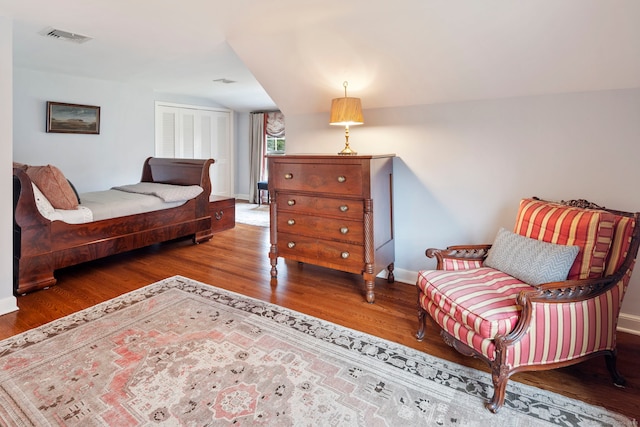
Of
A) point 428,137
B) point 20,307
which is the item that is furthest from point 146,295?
point 428,137

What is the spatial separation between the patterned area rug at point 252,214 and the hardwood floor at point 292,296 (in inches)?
53.7

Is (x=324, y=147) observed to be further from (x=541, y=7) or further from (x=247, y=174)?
(x=247, y=174)

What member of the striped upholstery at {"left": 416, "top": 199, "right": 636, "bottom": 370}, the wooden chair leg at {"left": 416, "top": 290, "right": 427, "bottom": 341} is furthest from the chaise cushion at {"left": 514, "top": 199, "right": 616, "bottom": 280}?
the wooden chair leg at {"left": 416, "top": 290, "right": 427, "bottom": 341}

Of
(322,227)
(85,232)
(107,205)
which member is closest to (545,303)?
(322,227)

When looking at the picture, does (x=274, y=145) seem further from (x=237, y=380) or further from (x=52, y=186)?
(x=237, y=380)

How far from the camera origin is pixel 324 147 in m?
3.64

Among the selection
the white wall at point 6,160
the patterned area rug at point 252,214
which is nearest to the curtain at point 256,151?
the patterned area rug at point 252,214

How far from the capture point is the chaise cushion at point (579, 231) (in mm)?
1974

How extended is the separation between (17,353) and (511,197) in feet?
11.0

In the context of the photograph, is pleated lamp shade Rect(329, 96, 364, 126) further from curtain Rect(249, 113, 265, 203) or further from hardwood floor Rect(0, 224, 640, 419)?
curtain Rect(249, 113, 265, 203)

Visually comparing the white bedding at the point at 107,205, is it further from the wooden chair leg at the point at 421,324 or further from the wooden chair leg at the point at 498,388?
the wooden chair leg at the point at 498,388

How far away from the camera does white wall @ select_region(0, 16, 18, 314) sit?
2.52m

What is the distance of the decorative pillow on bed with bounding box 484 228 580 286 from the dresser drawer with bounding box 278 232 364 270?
96cm

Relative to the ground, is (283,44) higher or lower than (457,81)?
higher
